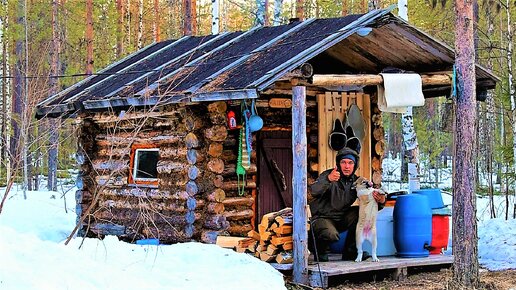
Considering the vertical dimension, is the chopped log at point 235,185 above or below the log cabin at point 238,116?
below

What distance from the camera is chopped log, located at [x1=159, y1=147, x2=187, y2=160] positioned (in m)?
12.3

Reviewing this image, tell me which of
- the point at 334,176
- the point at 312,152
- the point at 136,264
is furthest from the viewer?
the point at 312,152

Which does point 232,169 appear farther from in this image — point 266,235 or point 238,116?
point 266,235

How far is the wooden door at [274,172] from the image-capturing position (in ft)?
41.6

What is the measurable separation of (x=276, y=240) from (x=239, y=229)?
73.7 inches

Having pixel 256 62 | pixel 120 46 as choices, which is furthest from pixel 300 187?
pixel 120 46

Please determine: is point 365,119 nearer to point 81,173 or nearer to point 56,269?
point 81,173

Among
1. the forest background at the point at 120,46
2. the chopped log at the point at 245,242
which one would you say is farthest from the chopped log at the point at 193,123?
the forest background at the point at 120,46

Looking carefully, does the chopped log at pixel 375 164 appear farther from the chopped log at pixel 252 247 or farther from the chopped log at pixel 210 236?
the chopped log at pixel 252 247

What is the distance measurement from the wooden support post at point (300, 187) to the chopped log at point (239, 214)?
6.95 feet

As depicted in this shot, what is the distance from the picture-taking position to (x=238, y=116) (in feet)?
39.7

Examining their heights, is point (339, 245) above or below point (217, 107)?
below

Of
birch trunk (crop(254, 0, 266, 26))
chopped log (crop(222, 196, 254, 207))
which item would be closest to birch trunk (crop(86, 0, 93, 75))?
birch trunk (crop(254, 0, 266, 26))

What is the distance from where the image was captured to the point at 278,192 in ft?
42.4
